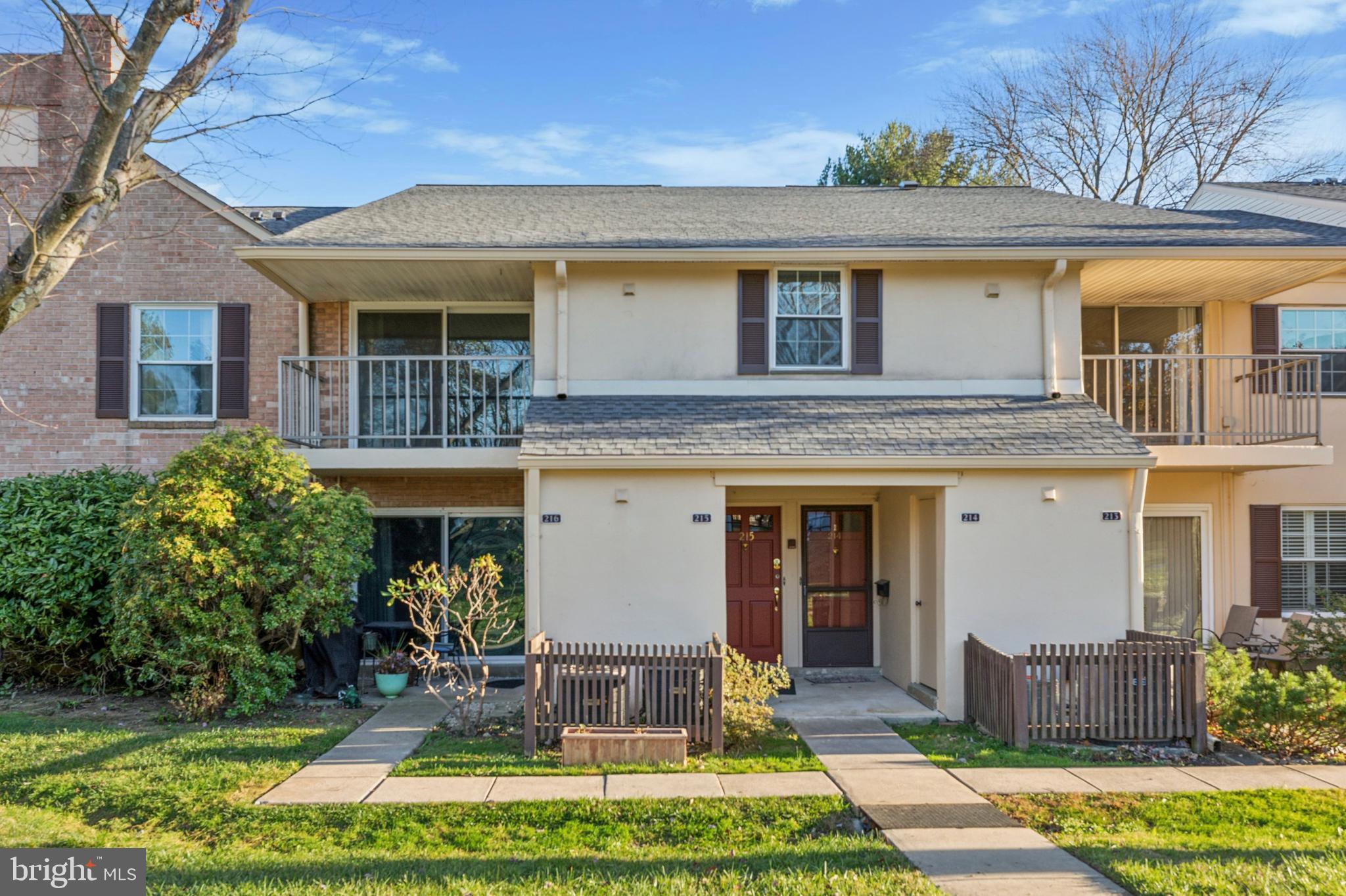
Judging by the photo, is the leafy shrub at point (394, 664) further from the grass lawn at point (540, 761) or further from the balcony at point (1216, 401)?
the balcony at point (1216, 401)

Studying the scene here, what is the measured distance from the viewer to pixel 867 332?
→ 1034cm

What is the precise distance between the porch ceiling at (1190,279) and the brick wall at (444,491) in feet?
25.9

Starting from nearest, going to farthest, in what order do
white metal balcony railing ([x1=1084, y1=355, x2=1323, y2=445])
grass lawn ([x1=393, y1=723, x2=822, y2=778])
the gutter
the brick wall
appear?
1. grass lawn ([x1=393, y1=723, x2=822, y2=778])
2. the gutter
3. white metal balcony railing ([x1=1084, y1=355, x2=1323, y2=445])
4. the brick wall

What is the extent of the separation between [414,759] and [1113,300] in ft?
35.2

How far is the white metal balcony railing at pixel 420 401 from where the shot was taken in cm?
1155

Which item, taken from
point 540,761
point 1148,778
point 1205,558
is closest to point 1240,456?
point 1205,558

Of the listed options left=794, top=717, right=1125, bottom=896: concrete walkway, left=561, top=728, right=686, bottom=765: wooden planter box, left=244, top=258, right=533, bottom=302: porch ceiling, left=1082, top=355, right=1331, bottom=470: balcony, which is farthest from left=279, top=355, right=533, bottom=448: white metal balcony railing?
left=1082, top=355, right=1331, bottom=470: balcony

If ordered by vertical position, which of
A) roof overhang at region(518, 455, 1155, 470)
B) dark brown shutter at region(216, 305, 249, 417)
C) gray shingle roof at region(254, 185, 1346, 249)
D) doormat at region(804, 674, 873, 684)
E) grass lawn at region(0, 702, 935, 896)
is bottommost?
doormat at region(804, 674, 873, 684)

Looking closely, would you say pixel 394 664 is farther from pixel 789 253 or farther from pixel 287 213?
pixel 287 213

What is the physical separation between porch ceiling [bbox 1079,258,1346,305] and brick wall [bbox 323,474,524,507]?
25.9 ft

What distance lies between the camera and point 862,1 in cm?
1232

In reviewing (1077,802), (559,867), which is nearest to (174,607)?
(559,867)

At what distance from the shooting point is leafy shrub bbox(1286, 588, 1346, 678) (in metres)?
8.93

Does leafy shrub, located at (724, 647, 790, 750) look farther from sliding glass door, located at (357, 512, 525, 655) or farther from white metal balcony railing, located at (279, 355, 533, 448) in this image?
white metal balcony railing, located at (279, 355, 533, 448)
